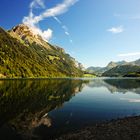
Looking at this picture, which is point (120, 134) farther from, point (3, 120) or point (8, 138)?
point (3, 120)

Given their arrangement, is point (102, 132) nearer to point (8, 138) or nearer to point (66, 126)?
point (66, 126)

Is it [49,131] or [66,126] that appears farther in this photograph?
[66,126]

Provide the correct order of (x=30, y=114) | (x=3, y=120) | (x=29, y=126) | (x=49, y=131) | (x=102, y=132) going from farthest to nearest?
(x=30, y=114), (x=3, y=120), (x=29, y=126), (x=49, y=131), (x=102, y=132)

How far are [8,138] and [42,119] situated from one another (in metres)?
15.9

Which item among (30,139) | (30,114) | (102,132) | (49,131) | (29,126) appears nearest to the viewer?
(30,139)

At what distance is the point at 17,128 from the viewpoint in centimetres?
3978

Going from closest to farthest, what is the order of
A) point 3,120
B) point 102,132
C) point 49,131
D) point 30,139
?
point 30,139 → point 102,132 → point 49,131 → point 3,120

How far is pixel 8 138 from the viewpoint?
33.0m

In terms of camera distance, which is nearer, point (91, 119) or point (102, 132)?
point (102, 132)

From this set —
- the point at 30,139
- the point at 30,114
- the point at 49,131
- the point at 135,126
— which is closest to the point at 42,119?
the point at 30,114

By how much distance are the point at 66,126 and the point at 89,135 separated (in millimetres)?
9921

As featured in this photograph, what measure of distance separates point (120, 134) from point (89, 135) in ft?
16.0

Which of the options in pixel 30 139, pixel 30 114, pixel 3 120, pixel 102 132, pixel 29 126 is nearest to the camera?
pixel 30 139

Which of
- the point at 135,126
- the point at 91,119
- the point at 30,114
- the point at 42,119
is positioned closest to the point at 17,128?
the point at 42,119
